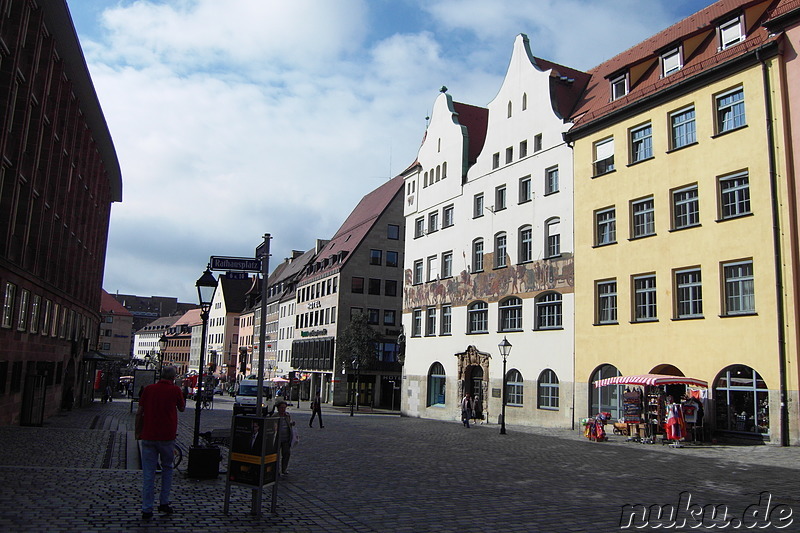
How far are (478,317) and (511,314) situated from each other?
343cm

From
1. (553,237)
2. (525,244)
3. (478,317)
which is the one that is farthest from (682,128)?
(478,317)

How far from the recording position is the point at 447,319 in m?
43.5

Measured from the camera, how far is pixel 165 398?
369 inches

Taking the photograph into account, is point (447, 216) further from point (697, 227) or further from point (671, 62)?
point (697, 227)

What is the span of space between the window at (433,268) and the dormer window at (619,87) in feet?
54.3

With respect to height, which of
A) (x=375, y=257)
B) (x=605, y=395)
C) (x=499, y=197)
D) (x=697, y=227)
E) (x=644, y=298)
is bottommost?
(x=605, y=395)

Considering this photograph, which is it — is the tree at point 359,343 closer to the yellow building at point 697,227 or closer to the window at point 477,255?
the window at point 477,255

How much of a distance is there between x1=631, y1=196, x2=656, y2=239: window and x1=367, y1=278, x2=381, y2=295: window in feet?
130

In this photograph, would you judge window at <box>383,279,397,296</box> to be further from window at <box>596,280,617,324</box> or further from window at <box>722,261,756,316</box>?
window at <box>722,261,756,316</box>

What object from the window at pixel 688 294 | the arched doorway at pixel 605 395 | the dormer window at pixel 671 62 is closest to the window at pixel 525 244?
the arched doorway at pixel 605 395

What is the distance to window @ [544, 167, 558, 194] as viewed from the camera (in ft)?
115

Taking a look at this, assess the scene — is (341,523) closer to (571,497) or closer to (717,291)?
(571,497)

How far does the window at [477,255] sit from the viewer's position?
40.3 m

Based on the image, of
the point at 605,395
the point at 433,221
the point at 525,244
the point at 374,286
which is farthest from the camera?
the point at 374,286
